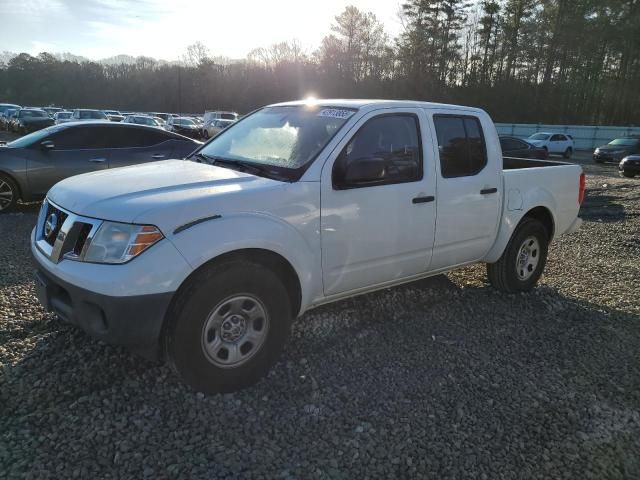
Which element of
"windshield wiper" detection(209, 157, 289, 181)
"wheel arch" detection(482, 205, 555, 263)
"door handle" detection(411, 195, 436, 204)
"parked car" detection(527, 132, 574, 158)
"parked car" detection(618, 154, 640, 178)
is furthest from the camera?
"parked car" detection(527, 132, 574, 158)

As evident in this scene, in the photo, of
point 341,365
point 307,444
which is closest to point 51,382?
point 307,444

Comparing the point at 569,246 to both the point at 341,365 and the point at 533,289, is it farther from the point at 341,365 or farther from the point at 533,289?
the point at 341,365

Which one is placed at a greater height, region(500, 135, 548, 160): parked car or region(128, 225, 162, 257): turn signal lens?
region(128, 225, 162, 257): turn signal lens

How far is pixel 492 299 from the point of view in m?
4.95

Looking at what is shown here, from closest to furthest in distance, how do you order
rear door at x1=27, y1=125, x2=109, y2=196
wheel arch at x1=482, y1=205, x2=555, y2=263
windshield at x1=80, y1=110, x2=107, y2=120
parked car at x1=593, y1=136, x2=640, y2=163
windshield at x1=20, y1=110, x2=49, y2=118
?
wheel arch at x1=482, y1=205, x2=555, y2=263 → rear door at x1=27, y1=125, x2=109, y2=196 → windshield at x1=80, y1=110, x2=107, y2=120 → parked car at x1=593, y1=136, x2=640, y2=163 → windshield at x1=20, y1=110, x2=49, y2=118

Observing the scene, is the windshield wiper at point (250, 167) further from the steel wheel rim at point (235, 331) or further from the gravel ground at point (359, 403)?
the gravel ground at point (359, 403)

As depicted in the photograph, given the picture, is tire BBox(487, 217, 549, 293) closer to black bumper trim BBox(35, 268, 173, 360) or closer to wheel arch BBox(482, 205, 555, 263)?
wheel arch BBox(482, 205, 555, 263)

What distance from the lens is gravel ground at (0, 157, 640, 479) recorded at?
2.51 meters

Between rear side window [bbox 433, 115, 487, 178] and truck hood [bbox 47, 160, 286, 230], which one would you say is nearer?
truck hood [bbox 47, 160, 286, 230]

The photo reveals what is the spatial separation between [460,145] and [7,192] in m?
7.46

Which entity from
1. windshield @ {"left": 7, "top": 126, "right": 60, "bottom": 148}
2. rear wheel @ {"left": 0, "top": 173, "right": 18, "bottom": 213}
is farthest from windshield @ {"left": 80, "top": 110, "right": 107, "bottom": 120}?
rear wheel @ {"left": 0, "top": 173, "right": 18, "bottom": 213}

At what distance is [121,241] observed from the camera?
264 cm

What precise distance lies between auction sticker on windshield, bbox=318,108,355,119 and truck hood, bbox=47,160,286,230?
0.82 metres

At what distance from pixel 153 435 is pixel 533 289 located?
4322 millimetres
